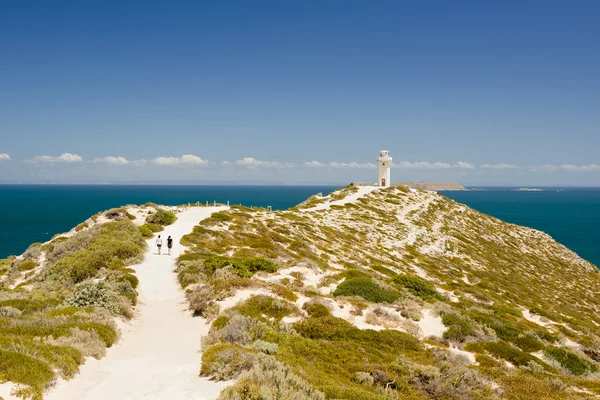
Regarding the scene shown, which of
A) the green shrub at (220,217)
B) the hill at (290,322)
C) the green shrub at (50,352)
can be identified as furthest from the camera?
the green shrub at (220,217)

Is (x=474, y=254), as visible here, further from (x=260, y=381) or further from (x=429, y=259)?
(x=260, y=381)

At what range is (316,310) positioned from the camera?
659 inches

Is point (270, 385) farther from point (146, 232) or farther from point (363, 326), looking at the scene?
point (146, 232)

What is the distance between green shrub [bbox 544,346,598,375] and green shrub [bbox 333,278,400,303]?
7742mm

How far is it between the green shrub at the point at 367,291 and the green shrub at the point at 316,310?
14.3 ft

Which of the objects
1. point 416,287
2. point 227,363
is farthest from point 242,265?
point 227,363

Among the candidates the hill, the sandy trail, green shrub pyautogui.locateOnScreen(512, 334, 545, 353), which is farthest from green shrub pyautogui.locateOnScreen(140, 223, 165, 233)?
green shrub pyautogui.locateOnScreen(512, 334, 545, 353)

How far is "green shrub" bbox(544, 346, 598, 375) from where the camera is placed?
15691 mm

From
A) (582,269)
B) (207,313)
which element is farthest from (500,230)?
(207,313)

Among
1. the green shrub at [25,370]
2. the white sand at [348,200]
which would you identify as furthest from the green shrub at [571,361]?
the white sand at [348,200]

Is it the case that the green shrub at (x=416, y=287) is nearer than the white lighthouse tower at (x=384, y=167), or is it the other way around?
the green shrub at (x=416, y=287)

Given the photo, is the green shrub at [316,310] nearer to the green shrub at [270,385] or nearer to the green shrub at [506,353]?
the green shrub at [506,353]

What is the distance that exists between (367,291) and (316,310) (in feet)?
18.4

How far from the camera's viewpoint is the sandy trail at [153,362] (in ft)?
28.3
